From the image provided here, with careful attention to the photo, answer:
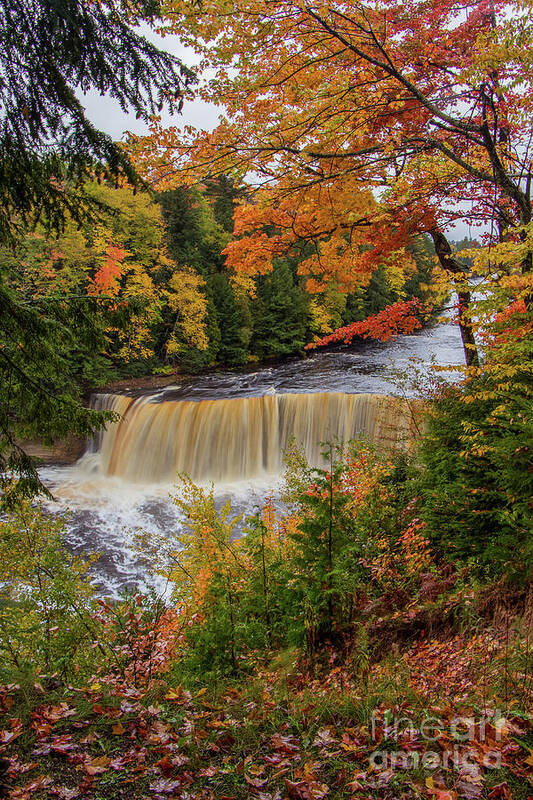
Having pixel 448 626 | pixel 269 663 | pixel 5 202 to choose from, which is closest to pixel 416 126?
pixel 5 202

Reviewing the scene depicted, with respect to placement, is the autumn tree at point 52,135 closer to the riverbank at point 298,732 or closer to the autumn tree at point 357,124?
the autumn tree at point 357,124

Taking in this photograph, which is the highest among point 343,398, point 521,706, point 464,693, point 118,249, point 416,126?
point 118,249

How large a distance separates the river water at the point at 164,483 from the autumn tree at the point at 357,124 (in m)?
3.56

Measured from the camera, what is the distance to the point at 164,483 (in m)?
14.1

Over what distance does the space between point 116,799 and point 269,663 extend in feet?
5.87

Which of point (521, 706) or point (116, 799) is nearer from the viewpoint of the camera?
point (116, 799)

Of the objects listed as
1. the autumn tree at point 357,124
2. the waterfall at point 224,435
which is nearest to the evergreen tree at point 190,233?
the waterfall at point 224,435

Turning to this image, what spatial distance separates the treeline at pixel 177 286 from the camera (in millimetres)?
16266

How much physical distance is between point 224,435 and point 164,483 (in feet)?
8.52

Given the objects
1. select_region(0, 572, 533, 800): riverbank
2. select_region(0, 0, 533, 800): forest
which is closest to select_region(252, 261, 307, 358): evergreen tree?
select_region(0, 0, 533, 800): forest

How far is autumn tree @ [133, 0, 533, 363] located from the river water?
11.7ft

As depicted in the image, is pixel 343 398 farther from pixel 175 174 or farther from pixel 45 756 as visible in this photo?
pixel 45 756

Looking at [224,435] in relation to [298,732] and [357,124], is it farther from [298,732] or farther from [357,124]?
[298,732]

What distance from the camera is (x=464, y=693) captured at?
8.07 feet
